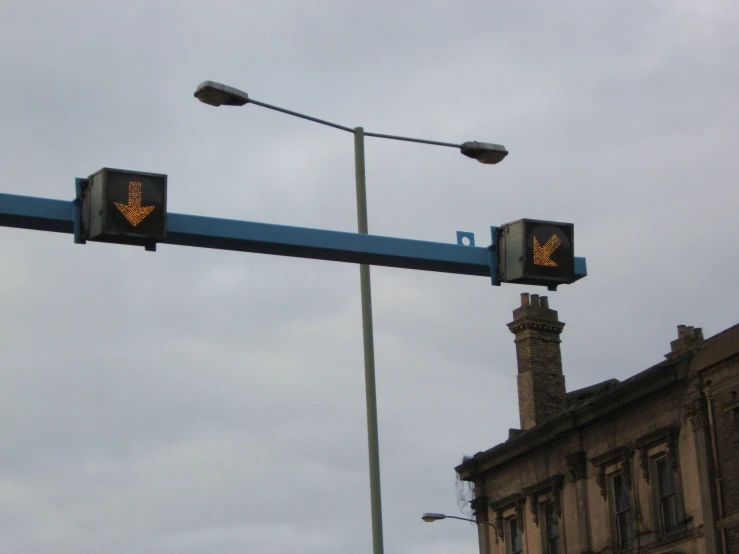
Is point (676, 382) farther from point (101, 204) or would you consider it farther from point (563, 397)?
point (101, 204)

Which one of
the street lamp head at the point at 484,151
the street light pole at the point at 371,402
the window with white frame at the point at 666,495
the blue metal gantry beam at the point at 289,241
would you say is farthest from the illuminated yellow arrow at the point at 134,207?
the window with white frame at the point at 666,495

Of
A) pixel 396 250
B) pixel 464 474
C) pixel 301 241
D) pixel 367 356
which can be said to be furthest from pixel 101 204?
pixel 464 474

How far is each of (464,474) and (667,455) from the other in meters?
11.8

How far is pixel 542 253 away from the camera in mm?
13320

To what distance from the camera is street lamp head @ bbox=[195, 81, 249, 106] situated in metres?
15.5

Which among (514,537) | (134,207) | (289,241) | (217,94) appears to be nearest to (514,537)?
(514,537)

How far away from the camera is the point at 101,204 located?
38.8 ft

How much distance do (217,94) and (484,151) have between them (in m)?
3.14

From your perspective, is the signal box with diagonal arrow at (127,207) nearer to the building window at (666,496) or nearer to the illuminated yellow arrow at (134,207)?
the illuminated yellow arrow at (134,207)

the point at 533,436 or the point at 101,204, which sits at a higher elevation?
the point at 533,436

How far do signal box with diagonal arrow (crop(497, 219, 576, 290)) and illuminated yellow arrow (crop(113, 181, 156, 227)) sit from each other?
3538 mm

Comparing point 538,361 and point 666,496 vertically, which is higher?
point 538,361

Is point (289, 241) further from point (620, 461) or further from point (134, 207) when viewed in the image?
point (620, 461)

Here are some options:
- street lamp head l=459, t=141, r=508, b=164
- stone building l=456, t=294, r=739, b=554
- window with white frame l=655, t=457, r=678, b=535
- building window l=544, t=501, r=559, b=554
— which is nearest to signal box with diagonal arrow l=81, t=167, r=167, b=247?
street lamp head l=459, t=141, r=508, b=164
